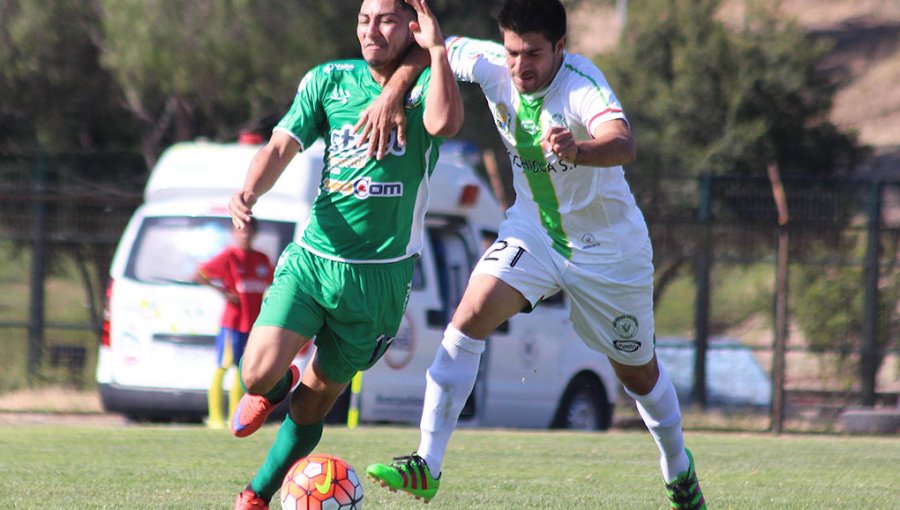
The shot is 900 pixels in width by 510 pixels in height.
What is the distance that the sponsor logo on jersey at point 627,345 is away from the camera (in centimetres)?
574

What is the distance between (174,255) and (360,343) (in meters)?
6.08

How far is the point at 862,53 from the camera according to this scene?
51.2m

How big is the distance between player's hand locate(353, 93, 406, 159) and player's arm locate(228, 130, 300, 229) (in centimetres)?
28

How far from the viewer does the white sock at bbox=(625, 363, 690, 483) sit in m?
5.88

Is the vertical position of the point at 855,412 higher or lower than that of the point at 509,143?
lower

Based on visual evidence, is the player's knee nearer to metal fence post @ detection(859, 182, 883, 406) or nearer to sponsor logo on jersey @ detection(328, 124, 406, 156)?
sponsor logo on jersey @ detection(328, 124, 406, 156)

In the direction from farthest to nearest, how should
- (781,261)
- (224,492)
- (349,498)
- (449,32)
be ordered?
(449,32), (781,261), (224,492), (349,498)

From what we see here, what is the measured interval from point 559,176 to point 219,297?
5.69 metres

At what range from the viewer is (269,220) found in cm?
1117

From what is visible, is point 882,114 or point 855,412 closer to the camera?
point 855,412

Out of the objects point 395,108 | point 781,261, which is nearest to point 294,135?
point 395,108

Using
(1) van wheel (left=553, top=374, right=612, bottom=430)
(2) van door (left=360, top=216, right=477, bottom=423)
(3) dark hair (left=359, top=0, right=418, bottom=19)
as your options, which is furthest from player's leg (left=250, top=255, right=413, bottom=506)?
(1) van wheel (left=553, top=374, right=612, bottom=430)

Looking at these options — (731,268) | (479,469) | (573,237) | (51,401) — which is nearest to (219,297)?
(479,469)

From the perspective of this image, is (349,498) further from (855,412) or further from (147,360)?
(855,412)
